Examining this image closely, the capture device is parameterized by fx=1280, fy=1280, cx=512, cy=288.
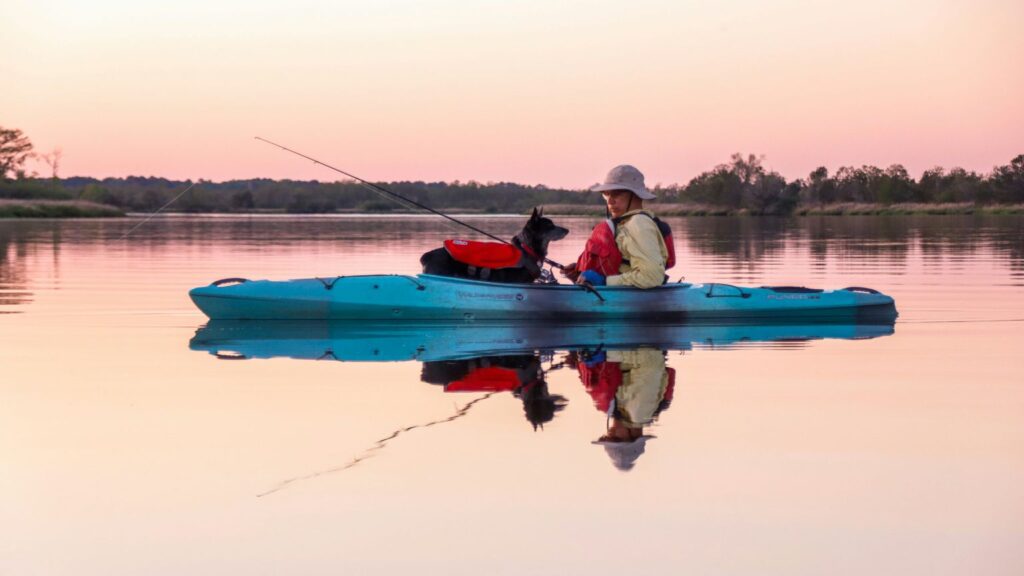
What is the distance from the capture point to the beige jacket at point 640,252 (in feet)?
33.6

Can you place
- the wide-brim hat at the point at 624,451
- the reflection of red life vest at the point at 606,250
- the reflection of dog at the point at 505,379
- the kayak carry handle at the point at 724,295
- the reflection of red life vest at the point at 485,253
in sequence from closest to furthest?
1. the wide-brim hat at the point at 624,451
2. the reflection of dog at the point at 505,379
3. the reflection of red life vest at the point at 606,250
4. the reflection of red life vest at the point at 485,253
5. the kayak carry handle at the point at 724,295

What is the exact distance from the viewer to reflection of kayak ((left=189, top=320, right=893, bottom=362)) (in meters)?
9.04

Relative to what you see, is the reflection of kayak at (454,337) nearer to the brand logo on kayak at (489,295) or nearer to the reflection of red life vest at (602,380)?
the brand logo on kayak at (489,295)

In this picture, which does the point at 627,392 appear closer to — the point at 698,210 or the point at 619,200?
the point at 619,200

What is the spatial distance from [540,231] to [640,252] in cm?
88

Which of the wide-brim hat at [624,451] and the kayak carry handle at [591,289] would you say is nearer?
the wide-brim hat at [624,451]

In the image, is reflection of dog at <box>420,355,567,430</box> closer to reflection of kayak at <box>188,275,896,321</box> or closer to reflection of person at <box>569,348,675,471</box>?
reflection of person at <box>569,348,675,471</box>

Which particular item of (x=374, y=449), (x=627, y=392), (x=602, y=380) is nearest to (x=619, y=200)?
(x=602, y=380)

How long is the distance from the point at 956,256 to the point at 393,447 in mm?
17967

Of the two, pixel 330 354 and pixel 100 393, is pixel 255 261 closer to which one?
pixel 330 354

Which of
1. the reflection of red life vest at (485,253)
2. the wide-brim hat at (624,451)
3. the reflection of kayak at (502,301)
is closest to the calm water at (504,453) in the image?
the wide-brim hat at (624,451)

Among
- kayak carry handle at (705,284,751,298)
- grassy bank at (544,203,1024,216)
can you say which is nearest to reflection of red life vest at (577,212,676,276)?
kayak carry handle at (705,284,751,298)

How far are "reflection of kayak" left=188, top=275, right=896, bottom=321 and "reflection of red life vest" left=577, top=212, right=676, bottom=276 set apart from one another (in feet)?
0.66

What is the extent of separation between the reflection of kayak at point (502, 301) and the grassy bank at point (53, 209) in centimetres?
4981
